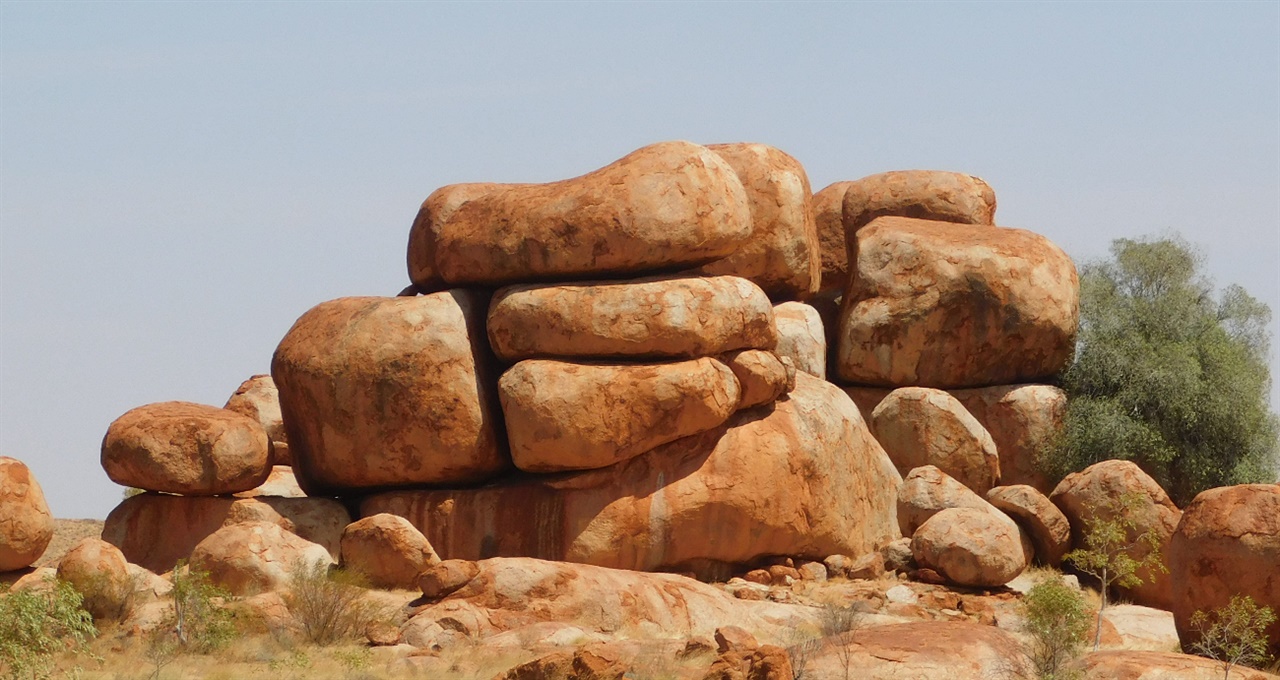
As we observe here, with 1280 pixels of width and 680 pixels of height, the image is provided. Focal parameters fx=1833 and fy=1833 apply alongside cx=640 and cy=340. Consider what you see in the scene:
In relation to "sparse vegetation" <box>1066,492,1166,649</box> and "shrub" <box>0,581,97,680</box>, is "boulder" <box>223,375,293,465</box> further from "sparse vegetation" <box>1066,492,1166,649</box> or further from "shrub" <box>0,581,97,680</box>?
"sparse vegetation" <box>1066,492,1166,649</box>

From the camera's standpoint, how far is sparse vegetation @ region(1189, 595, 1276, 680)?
17.7 meters

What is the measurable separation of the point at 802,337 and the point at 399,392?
7.07 metres

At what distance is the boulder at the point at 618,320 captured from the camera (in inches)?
962

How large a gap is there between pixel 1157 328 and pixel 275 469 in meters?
15.4

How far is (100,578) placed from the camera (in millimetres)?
21000

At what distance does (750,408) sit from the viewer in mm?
25625

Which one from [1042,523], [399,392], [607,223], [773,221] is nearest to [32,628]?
[399,392]

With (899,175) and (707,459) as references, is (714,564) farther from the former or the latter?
(899,175)

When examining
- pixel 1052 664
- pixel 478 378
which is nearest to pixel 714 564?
pixel 478 378

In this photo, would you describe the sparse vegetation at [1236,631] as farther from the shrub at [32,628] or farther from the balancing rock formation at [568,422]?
the shrub at [32,628]

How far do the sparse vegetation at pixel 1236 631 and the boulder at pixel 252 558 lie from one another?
10029 millimetres

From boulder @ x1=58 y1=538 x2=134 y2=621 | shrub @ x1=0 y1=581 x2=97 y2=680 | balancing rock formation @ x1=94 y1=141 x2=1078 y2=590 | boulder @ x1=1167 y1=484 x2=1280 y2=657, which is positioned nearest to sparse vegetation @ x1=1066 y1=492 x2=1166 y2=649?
balancing rock formation @ x1=94 y1=141 x2=1078 y2=590

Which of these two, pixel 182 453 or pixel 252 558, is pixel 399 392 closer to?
pixel 182 453

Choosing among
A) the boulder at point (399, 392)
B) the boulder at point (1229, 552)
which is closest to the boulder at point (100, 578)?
the boulder at point (399, 392)
